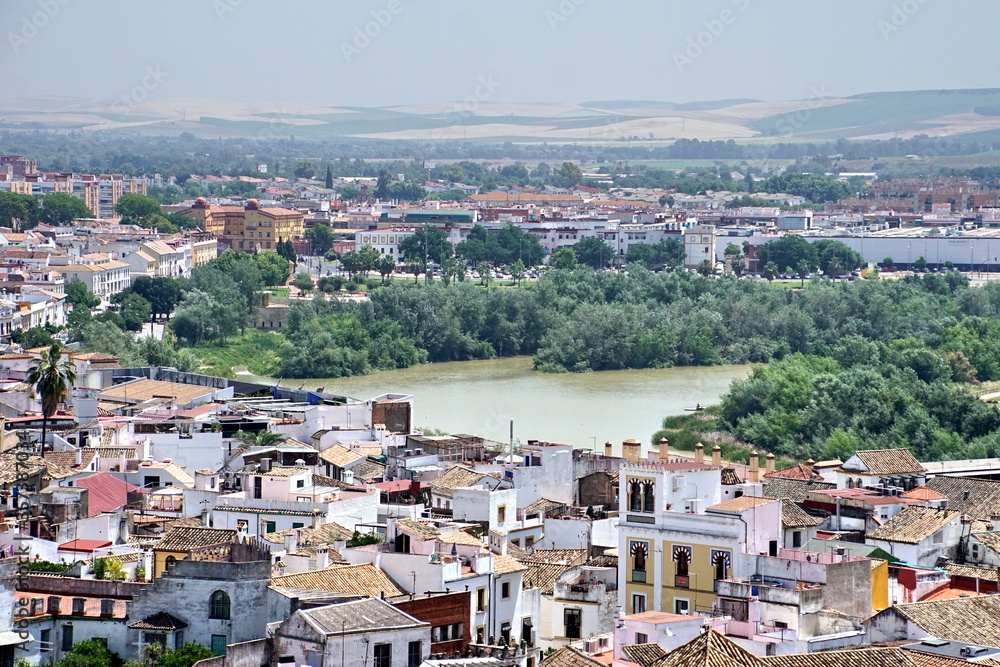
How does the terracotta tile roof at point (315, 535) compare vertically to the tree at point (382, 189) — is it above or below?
above

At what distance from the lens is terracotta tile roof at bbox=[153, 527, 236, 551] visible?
9062 millimetres

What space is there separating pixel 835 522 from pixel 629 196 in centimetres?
6113

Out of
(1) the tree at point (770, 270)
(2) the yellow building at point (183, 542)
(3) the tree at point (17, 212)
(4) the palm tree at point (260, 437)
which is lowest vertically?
(1) the tree at point (770, 270)

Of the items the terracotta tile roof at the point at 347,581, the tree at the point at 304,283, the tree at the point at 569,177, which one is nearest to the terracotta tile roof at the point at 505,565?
the terracotta tile roof at the point at 347,581

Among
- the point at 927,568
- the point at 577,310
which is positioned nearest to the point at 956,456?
the point at 927,568

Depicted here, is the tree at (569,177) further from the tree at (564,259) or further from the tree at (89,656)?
the tree at (89,656)

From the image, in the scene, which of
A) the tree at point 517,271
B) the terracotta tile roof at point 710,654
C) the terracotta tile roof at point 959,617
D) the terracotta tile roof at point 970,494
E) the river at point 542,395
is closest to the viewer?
the terracotta tile roof at point 710,654

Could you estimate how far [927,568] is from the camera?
31.2 feet

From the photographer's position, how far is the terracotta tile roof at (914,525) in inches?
392

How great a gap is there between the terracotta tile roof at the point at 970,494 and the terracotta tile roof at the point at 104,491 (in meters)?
4.36

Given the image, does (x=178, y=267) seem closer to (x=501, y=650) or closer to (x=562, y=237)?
(x=562, y=237)

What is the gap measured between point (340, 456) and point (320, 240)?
3306 cm

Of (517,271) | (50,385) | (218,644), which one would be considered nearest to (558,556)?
(218,644)

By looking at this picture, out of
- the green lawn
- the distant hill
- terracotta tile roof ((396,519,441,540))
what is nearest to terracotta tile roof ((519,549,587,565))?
terracotta tile roof ((396,519,441,540))
